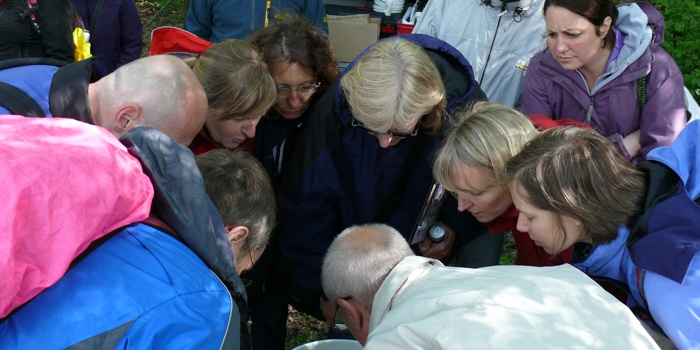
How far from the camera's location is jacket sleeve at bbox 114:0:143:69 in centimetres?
479

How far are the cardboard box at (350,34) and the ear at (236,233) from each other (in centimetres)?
347

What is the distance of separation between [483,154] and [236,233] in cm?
101

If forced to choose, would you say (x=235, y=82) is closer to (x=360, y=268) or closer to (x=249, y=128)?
(x=249, y=128)

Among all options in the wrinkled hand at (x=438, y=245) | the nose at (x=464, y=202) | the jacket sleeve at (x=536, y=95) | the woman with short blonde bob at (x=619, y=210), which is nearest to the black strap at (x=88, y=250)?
the woman with short blonde bob at (x=619, y=210)

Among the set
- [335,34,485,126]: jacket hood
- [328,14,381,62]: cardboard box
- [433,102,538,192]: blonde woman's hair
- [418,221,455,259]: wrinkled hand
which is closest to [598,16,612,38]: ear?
[335,34,485,126]: jacket hood

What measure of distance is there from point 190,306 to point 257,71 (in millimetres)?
1397

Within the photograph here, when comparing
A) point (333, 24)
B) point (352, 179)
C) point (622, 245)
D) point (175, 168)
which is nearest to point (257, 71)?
point (352, 179)

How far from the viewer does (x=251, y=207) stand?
2.25m

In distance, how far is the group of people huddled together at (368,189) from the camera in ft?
4.99

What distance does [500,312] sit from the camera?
1605 millimetres

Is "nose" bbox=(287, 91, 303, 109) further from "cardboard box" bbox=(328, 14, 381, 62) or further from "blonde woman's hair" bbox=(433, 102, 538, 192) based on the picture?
"cardboard box" bbox=(328, 14, 381, 62)

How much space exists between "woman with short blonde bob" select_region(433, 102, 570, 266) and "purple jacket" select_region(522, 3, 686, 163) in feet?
2.46

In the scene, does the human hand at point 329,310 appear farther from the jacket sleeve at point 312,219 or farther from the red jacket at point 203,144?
the red jacket at point 203,144

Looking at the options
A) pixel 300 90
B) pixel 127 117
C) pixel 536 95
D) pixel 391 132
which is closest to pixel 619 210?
pixel 391 132
